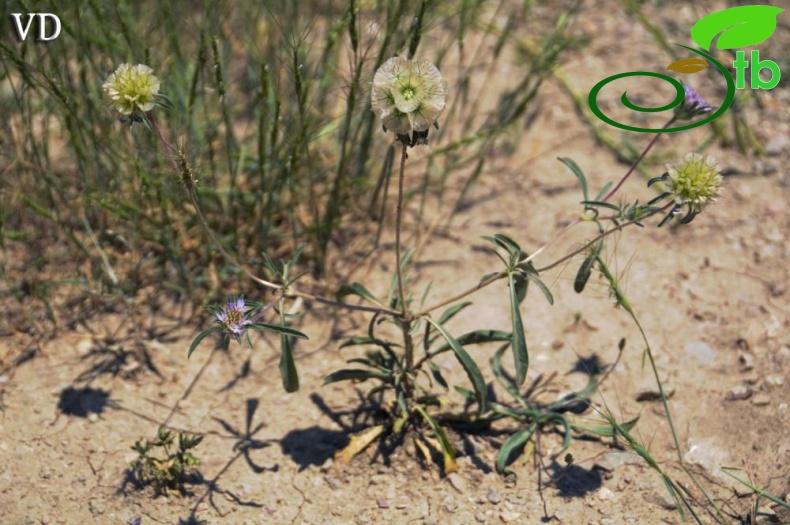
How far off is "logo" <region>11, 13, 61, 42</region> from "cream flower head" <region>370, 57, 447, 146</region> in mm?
1151

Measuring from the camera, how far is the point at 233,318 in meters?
1.88

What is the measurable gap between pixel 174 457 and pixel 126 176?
1158 mm

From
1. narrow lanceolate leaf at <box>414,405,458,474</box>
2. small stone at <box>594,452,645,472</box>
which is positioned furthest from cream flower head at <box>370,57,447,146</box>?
small stone at <box>594,452,645,472</box>

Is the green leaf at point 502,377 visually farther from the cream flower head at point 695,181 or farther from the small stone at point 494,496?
the cream flower head at point 695,181

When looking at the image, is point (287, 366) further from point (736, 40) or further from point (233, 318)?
point (736, 40)

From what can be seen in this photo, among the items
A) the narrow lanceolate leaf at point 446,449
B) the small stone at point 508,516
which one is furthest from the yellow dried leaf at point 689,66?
the small stone at point 508,516

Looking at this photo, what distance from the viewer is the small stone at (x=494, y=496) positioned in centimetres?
218

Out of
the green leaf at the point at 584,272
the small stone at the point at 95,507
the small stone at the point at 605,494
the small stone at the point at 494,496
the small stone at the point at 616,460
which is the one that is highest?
the green leaf at the point at 584,272

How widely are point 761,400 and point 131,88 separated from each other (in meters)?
1.89

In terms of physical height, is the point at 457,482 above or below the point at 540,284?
below

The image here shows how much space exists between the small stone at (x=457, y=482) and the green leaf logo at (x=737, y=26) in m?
2.22

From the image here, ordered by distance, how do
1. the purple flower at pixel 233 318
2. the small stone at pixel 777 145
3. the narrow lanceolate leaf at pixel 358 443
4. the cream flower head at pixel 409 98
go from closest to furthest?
the cream flower head at pixel 409 98 → the purple flower at pixel 233 318 → the narrow lanceolate leaf at pixel 358 443 → the small stone at pixel 777 145

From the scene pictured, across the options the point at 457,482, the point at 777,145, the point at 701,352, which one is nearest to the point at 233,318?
the point at 457,482

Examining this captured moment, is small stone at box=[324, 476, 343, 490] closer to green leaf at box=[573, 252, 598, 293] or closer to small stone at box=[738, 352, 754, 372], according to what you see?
green leaf at box=[573, 252, 598, 293]
